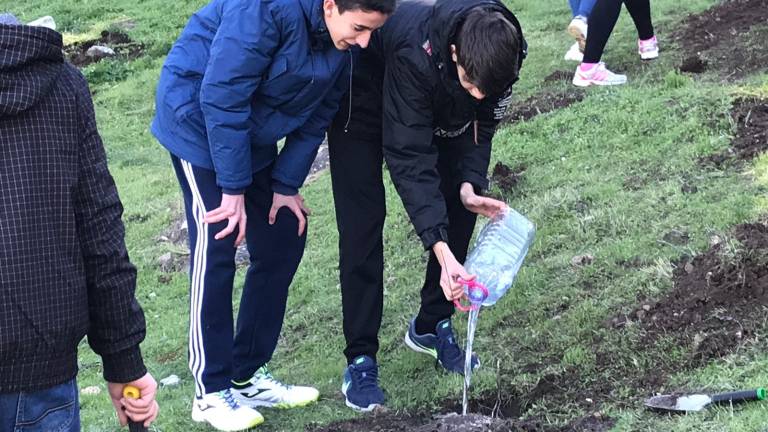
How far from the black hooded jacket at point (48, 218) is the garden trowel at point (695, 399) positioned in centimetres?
225

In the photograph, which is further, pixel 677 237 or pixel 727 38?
pixel 727 38

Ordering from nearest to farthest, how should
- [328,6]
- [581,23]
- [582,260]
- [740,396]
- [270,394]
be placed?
[740,396] < [328,6] < [270,394] < [582,260] < [581,23]

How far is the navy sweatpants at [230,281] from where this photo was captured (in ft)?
14.2

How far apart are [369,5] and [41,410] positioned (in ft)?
6.65

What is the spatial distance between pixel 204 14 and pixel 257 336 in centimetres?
156

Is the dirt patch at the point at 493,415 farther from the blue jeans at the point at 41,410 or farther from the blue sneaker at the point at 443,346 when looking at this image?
the blue jeans at the point at 41,410

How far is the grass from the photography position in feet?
15.5

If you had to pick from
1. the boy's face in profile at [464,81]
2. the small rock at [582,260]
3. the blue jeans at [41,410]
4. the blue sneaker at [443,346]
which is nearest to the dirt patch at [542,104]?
the small rock at [582,260]

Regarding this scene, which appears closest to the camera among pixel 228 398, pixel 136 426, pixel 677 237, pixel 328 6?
pixel 136 426

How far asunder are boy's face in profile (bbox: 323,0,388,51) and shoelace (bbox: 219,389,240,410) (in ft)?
5.62

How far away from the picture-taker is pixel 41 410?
2609 millimetres

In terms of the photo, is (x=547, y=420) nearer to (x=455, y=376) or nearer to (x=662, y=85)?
(x=455, y=376)

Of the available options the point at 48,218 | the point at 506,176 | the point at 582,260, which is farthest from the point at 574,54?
the point at 48,218

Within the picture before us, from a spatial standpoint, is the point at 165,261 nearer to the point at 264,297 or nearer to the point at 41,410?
the point at 264,297
